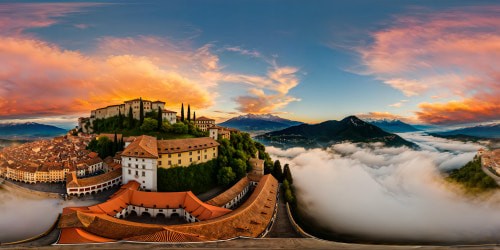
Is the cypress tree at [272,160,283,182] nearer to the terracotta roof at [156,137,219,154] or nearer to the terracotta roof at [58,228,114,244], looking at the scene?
the terracotta roof at [156,137,219,154]

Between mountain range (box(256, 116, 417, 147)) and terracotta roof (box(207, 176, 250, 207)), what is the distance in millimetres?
39069

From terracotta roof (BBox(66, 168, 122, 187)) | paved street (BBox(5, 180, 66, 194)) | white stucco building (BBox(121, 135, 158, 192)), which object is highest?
white stucco building (BBox(121, 135, 158, 192))

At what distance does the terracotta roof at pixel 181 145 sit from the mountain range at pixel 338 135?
40.1 meters

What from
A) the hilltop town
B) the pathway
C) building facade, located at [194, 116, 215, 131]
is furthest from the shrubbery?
building facade, located at [194, 116, 215, 131]

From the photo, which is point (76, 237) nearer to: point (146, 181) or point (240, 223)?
point (240, 223)

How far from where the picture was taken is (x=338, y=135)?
59125 mm

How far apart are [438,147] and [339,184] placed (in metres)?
15.9

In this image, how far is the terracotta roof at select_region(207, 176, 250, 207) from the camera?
1770 cm

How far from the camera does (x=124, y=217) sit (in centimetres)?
1590

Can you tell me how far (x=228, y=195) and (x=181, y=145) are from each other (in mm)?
6821

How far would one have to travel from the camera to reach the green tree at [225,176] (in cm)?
2334

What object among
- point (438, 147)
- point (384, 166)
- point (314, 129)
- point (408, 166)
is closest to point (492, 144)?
point (438, 147)

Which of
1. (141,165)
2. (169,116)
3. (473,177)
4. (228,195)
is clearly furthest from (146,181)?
(473,177)

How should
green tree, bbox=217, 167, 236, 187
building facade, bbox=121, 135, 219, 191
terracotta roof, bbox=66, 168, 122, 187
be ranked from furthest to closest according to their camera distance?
green tree, bbox=217, 167, 236, 187
building facade, bbox=121, 135, 219, 191
terracotta roof, bbox=66, 168, 122, 187
